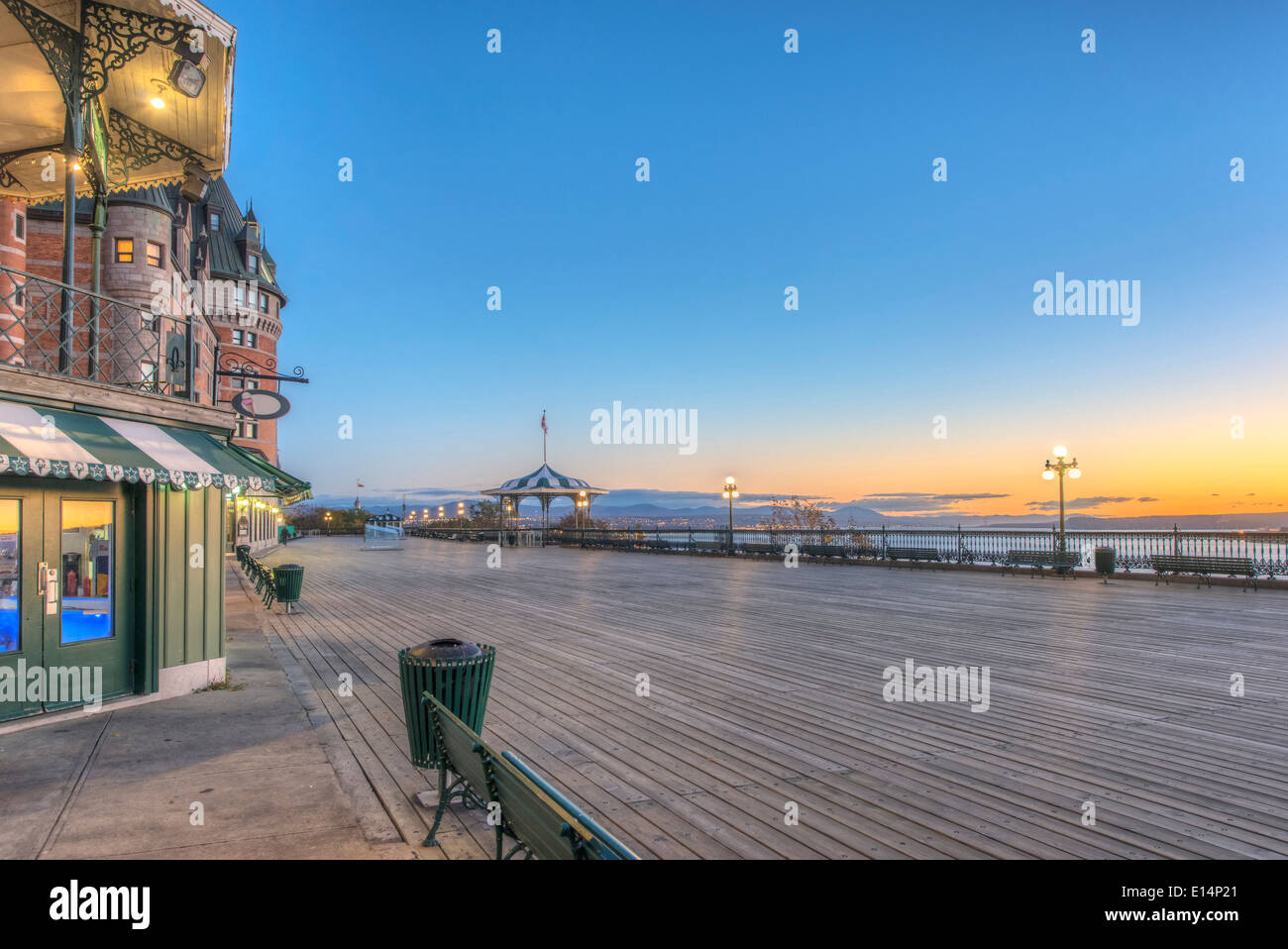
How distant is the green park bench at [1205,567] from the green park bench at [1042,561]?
1.99 m

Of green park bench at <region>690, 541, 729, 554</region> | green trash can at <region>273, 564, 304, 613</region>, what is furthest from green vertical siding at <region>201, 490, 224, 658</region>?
green park bench at <region>690, 541, 729, 554</region>

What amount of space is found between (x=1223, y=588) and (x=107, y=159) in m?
24.7

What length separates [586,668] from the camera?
8867mm

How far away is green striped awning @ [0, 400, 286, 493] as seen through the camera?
5.54 m

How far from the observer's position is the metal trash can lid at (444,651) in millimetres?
5156

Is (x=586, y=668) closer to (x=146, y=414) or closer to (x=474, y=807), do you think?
(x=474, y=807)

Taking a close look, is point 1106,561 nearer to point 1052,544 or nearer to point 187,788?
point 1052,544

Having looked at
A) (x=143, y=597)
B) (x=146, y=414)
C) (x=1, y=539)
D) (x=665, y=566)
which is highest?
(x=146, y=414)

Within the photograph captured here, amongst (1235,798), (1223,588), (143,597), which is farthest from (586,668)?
(1223,588)

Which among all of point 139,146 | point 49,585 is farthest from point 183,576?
point 139,146

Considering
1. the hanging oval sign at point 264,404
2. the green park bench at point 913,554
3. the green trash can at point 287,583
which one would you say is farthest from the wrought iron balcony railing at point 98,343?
the green park bench at point 913,554

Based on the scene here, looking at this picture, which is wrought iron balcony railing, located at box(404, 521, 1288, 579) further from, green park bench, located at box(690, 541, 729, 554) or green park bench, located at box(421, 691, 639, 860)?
green park bench, located at box(421, 691, 639, 860)

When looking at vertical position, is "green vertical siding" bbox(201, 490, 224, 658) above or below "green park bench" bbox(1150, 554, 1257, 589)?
above

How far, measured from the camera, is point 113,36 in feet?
23.8
